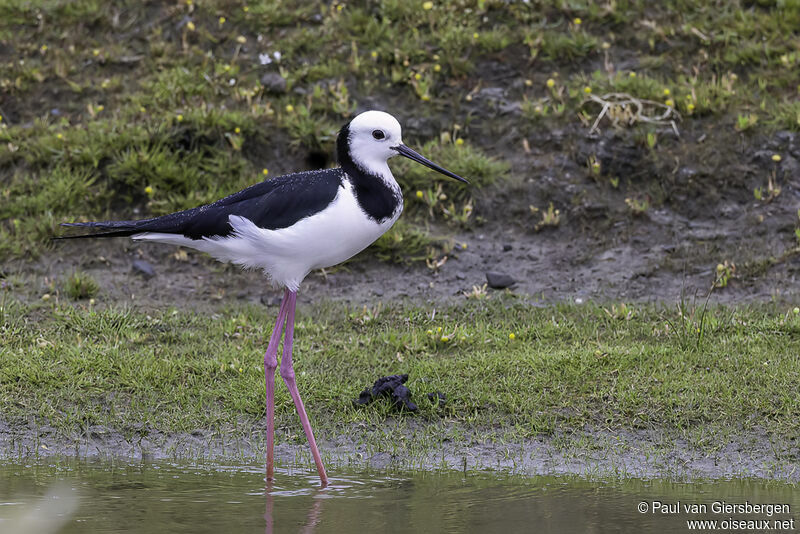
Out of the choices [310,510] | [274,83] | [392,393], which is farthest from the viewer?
[274,83]

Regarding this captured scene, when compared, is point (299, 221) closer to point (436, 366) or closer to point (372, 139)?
point (372, 139)

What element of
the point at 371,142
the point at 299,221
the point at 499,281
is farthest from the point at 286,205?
the point at 499,281

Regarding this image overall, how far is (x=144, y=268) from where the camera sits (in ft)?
28.2

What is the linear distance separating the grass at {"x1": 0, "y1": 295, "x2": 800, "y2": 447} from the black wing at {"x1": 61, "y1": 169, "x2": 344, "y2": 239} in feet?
3.87

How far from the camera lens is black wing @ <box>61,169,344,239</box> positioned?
6.06 m

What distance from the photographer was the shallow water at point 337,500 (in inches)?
194

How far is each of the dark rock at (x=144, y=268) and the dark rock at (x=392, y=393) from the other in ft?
8.82

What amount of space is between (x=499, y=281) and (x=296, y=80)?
3071 millimetres

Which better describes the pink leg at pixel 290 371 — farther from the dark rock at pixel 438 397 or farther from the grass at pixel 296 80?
the grass at pixel 296 80

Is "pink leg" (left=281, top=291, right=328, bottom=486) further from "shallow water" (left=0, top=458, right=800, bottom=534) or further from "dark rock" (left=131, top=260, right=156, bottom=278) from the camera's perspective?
"dark rock" (left=131, top=260, right=156, bottom=278)

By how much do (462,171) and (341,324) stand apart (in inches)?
82.3

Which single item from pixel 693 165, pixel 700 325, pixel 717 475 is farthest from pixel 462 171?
pixel 717 475

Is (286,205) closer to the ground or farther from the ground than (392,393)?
farther from the ground

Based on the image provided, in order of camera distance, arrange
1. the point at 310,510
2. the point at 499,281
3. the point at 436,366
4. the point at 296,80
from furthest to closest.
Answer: the point at 296,80, the point at 499,281, the point at 436,366, the point at 310,510
